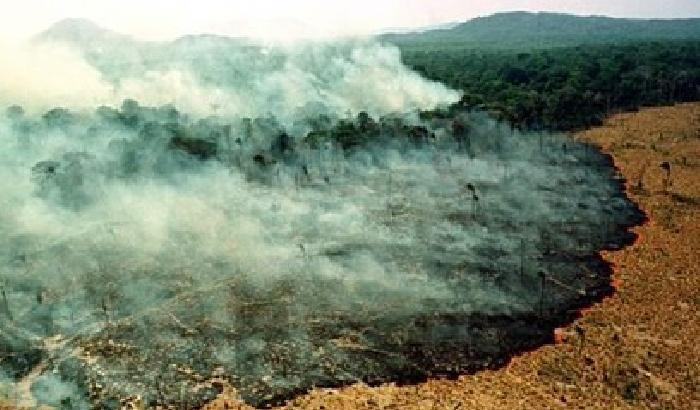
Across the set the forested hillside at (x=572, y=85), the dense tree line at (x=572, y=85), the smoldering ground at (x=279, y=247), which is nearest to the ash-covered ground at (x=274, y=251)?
the smoldering ground at (x=279, y=247)

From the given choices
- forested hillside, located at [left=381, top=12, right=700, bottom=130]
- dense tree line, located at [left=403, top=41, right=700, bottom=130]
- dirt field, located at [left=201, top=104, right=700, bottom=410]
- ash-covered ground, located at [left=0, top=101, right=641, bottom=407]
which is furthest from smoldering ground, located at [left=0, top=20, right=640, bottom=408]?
dense tree line, located at [left=403, top=41, right=700, bottom=130]

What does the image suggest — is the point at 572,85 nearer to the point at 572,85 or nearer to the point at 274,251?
the point at 572,85

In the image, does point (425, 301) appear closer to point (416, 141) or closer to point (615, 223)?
point (615, 223)

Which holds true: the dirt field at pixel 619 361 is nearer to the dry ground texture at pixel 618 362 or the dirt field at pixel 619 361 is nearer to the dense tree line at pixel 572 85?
the dry ground texture at pixel 618 362

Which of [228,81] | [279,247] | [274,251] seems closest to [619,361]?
[274,251]

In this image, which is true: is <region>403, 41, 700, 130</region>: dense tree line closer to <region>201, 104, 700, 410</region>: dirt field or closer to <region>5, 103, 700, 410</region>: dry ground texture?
<region>201, 104, 700, 410</region>: dirt field

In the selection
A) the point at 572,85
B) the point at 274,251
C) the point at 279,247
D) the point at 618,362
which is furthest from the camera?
the point at 572,85
